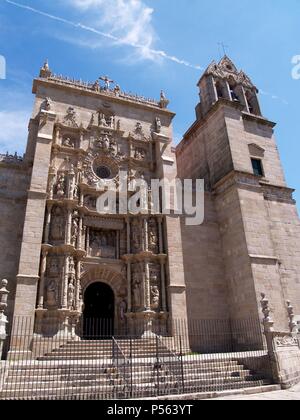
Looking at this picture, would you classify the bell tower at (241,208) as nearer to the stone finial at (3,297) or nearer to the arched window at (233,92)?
the arched window at (233,92)

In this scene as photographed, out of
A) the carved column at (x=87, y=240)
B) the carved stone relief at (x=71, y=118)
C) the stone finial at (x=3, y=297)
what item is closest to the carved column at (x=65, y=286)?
the carved column at (x=87, y=240)

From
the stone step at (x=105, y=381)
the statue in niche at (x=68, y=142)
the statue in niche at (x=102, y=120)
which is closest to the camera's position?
the stone step at (x=105, y=381)

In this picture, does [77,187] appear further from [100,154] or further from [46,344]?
[46,344]

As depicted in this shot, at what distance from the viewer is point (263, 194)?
19.7m

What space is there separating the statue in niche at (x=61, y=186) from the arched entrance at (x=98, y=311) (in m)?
4.60

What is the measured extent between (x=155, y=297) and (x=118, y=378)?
625 centimetres

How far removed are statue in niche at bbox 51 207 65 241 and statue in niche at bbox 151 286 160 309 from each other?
4915 millimetres

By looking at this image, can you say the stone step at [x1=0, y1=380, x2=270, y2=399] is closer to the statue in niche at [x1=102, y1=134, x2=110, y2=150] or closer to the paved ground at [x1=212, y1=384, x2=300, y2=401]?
the paved ground at [x1=212, y1=384, x2=300, y2=401]

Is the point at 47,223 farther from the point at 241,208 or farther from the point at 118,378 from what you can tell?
the point at 241,208

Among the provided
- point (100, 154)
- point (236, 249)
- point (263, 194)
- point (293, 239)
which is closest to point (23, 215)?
point (100, 154)

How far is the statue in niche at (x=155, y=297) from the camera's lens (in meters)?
15.6

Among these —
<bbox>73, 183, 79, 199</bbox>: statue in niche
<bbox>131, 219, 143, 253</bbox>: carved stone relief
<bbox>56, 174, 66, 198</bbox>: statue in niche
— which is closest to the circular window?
<bbox>73, 183, 79, 199</bbox>: statue in niche

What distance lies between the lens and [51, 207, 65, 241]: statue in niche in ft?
50.0

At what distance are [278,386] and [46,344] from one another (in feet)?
27.2
